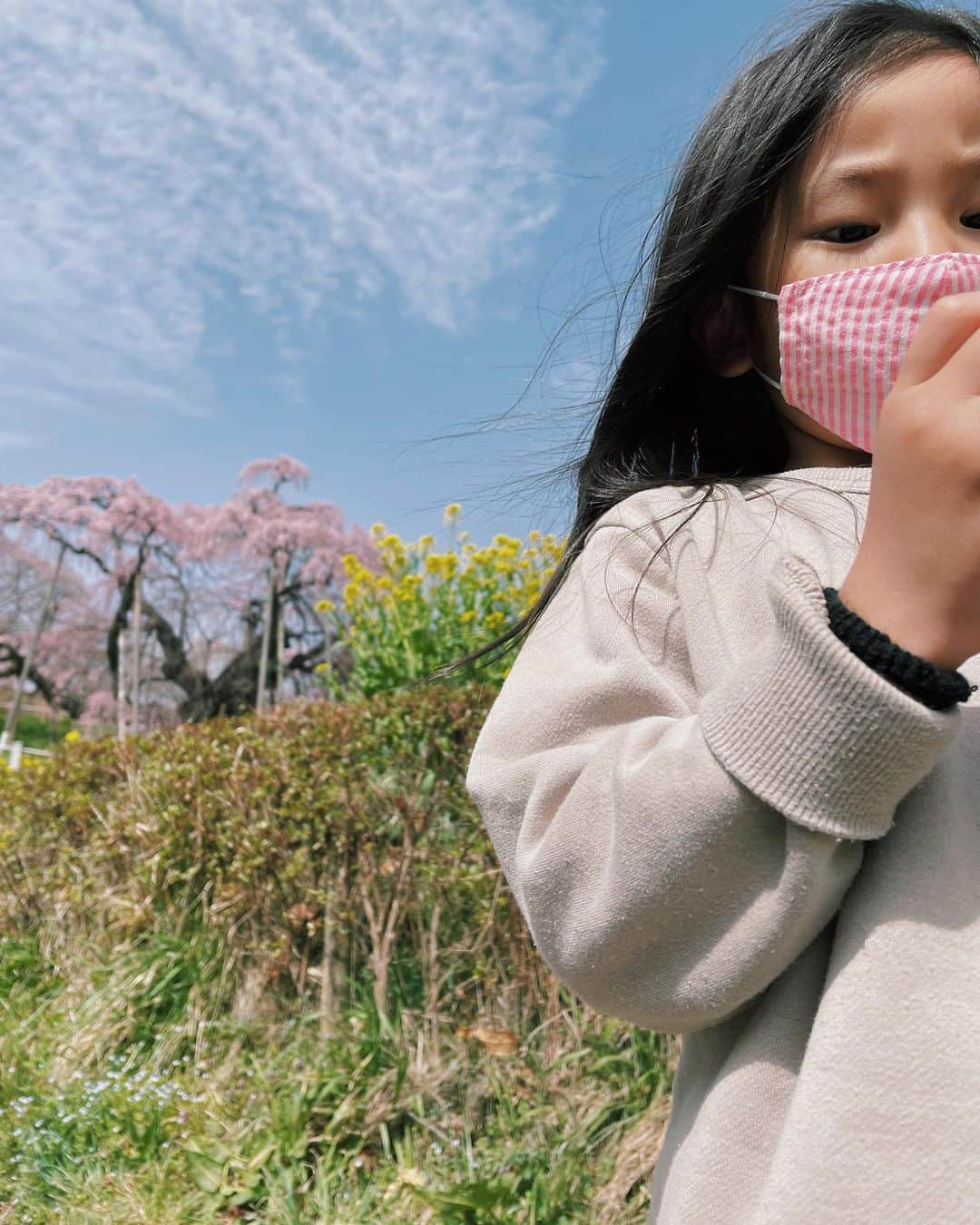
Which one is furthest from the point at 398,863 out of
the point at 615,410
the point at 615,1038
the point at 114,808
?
the point at 615,410

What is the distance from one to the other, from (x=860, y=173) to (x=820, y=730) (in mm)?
673

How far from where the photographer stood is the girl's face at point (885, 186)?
1.01m

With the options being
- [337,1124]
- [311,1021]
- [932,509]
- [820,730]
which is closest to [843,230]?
[932,509]

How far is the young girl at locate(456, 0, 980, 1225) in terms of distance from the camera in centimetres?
68

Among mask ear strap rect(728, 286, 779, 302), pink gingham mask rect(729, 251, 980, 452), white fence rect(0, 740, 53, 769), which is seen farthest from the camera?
white fence rect(0, 740, 53, 769)

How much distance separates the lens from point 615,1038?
283 centimetres

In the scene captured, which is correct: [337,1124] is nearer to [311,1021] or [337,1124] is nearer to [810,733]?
[311,1021]

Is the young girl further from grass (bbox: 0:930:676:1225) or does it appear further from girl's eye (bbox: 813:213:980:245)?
grass (bbox: 0:930:676:1225)

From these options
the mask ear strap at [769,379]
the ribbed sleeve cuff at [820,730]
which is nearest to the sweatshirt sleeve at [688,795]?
the ribbed sleeve cuff at [820,730]

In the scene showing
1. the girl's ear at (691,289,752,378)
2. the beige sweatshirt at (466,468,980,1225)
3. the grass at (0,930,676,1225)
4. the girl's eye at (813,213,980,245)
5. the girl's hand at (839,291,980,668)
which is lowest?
the grass at (0,930,676,1225)

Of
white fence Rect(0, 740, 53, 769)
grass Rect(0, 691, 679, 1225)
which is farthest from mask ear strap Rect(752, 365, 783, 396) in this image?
white fence Rect(0, 740, 53, 769)

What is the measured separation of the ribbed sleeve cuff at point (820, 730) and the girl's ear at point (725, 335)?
24.4 inches

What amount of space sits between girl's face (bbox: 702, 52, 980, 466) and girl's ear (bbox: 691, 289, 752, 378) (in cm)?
6

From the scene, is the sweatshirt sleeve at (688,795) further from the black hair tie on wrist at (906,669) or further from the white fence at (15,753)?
the white fence at (15,753)
